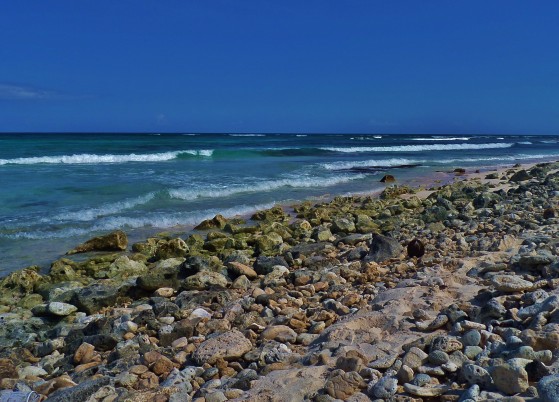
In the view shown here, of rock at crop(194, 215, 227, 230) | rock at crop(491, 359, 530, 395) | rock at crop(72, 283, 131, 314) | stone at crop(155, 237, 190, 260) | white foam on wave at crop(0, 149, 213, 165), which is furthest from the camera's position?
white foam on wave at crop(0, 149, 213, 165)

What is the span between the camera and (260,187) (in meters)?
15.1

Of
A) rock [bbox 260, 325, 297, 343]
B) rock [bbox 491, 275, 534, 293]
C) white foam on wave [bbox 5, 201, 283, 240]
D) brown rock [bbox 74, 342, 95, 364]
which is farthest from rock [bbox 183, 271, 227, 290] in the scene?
white foam on wave [bbox 5, 201, 283, 240]

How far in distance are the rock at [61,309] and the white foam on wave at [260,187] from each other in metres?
7.49

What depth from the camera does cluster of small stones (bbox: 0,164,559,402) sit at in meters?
2.86

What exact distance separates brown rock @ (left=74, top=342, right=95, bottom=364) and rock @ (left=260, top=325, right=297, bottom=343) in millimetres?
1396

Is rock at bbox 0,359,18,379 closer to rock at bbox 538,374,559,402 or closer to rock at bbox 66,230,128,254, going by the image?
rock at bbox 538,374,559,402

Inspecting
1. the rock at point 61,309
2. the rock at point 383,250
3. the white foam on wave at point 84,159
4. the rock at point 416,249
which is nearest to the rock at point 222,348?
the rock at point 61,309

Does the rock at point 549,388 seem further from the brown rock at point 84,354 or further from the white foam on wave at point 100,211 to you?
the white foam on wave at point 100,211

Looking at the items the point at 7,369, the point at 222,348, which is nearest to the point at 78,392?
the point at 222,348

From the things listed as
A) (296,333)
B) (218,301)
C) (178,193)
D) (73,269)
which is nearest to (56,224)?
(73,269)

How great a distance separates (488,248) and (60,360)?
4328mm

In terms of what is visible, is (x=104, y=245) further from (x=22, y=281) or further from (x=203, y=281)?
(x=203, y=281)

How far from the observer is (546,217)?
24.1 feet

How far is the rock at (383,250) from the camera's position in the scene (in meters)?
5.96
